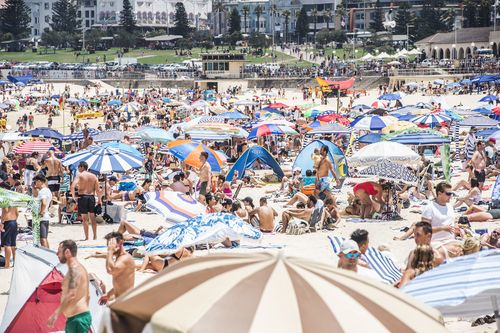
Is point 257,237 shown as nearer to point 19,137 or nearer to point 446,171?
point 446,171

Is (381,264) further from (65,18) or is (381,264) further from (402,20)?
(65,18)

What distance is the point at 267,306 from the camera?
3.83 meters

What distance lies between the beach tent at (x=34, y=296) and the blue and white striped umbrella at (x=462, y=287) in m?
2.86

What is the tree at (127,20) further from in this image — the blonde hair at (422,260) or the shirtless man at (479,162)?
the blonde hair at (422,260)

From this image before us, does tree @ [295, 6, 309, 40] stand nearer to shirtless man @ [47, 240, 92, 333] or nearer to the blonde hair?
the blonde hair

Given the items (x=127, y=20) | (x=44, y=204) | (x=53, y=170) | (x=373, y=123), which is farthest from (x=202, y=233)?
(x=127, y=20)

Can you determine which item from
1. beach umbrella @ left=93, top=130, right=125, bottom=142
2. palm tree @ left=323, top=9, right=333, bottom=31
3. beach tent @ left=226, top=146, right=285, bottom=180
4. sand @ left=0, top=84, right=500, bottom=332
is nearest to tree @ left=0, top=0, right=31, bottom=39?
palm tree @ left=323, top=9, right=333, bottom=31

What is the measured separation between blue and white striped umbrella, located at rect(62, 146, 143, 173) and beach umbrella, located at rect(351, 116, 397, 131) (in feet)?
33.5

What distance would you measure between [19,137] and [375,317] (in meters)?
20.7

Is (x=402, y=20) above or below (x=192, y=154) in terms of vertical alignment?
above

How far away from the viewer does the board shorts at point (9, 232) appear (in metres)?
10.5

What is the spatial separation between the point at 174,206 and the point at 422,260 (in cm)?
556

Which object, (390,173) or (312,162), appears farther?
(312,162)

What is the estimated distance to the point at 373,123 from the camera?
24016 mm
